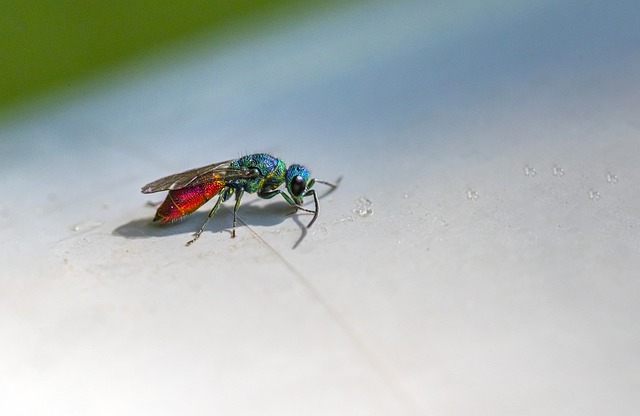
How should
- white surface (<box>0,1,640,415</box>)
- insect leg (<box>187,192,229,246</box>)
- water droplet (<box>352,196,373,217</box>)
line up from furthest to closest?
insect leg (<box>187,192,229,246</box>), water droplet (<box>352,196,373,217</box>), white surface (<box>0,1,640,415</box>)

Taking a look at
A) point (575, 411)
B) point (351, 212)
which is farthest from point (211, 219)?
point (575, 411)

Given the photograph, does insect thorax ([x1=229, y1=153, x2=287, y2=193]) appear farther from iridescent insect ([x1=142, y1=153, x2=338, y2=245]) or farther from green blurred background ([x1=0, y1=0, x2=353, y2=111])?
green blurred background ([x1=0, y1=0, x2=353, y2=111])

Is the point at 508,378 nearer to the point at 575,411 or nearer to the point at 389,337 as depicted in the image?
the point at 575,411

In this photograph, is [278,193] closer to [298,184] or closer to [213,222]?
[298,184]

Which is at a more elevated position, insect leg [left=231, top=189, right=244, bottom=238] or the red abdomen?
the red abdomen

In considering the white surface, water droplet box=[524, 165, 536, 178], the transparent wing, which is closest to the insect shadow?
the white surface

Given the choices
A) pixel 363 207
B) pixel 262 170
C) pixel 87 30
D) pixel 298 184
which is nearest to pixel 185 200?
pixel 262 170

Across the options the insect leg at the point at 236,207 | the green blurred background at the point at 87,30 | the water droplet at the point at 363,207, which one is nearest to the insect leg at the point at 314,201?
the water droplet at the point at 363,207

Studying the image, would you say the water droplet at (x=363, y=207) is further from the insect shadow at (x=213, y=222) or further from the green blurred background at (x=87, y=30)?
the green blurred background at (x=87, y=30)
